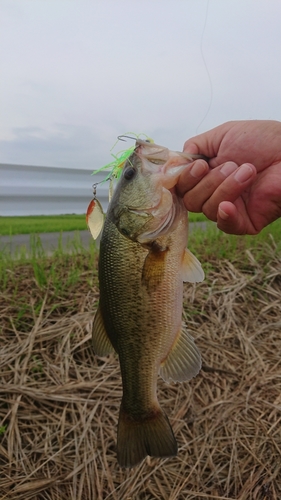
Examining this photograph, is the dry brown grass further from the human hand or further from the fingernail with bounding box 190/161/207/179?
the fingernail with bounding box 190/161/207/179

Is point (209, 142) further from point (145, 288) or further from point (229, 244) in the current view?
point (229, 244)

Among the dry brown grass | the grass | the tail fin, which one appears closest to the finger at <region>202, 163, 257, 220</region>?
the tail fin

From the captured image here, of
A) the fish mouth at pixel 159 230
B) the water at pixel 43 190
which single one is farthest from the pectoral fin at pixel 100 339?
the water at pixel 43 190

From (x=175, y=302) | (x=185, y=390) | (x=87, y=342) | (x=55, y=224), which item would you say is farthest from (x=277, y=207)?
(x=55, y=224)

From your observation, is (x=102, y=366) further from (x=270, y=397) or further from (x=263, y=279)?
(x=263, y=279)

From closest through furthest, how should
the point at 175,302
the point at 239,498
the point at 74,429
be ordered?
the point at 175,302 → the point at 239,498 → the point at 74,429

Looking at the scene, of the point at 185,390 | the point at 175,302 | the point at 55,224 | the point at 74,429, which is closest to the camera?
the point at 175,302

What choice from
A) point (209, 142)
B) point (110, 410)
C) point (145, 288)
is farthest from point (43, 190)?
point (145, 288)
